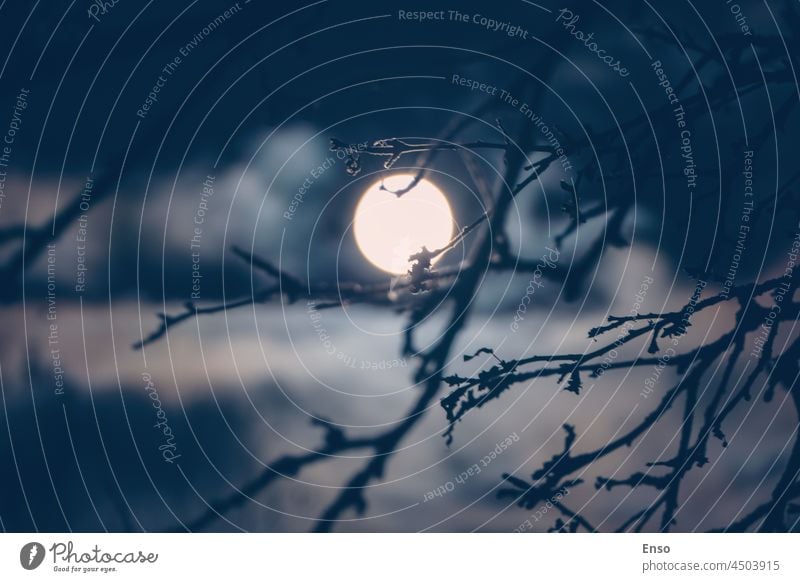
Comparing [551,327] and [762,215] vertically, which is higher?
[762,215]

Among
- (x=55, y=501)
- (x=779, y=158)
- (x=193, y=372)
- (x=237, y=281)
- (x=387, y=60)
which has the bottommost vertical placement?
(x=55, y=501)

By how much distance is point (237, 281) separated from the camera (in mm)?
893

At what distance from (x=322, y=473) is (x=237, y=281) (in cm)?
33

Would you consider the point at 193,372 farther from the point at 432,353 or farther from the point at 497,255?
the point at 497,255

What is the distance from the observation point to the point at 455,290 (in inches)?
35.2
